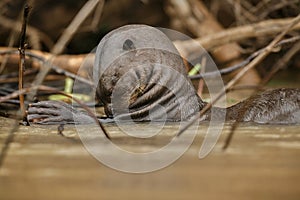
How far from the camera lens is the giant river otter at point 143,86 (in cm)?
218

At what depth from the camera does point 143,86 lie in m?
2.22

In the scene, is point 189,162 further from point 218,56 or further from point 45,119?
point 218,56

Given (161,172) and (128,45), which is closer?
(161,172)

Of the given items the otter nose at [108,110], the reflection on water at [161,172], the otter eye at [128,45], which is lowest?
the reflection on water at [161,172]

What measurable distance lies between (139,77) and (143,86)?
0.04 m

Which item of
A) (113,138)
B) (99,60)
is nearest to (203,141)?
(113,138)

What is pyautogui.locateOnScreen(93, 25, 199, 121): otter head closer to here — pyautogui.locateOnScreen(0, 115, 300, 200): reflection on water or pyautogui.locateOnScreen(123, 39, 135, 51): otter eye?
pyautogui.locateOnScreen(123, 39, 135, 51): otter eye

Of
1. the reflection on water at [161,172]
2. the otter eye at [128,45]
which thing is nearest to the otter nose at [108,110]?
the otter eye at [128,45]

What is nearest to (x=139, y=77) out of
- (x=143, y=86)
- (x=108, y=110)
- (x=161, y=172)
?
(x=143, y=86)

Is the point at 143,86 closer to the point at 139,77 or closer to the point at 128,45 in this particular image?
the point at 139,77

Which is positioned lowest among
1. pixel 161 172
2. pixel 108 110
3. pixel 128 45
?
pixel 161 172

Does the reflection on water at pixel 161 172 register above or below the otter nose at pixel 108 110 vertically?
below

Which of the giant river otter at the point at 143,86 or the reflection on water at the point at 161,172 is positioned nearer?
the reflection on water at the point at 161,172

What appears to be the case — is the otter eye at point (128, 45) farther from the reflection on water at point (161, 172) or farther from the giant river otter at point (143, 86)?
the reflection on water at point (161, 172)
